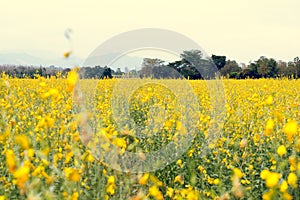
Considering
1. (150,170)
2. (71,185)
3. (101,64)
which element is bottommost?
(150,170)

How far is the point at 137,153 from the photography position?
3.13 m

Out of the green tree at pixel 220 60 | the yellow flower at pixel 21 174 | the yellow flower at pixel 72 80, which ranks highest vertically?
the green tree at pixel 220 60

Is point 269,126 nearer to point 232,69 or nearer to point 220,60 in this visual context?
point 232,69

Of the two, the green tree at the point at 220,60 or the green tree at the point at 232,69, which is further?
Result: the green tree at the point at 220,60

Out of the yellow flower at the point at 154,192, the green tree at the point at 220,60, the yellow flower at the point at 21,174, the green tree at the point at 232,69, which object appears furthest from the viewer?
the green tree at the point at 220,60

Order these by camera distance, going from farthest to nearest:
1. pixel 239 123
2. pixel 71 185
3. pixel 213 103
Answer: pixel 213 103, pixel 239 123, pixel 71 185

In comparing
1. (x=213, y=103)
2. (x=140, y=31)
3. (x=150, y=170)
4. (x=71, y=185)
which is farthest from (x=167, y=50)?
(x=71, y=185)

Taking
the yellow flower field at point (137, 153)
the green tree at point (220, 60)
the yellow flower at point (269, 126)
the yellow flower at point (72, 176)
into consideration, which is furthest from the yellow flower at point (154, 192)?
the green tree at point (220, 60)

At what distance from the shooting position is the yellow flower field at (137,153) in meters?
2.10

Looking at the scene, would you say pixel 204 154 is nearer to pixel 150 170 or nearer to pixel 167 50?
pixel 150 170

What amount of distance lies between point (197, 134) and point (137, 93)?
3.16 meters

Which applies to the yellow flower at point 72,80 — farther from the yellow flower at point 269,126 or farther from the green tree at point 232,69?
the green tree at point 232,69

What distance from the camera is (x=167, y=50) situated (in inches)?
191

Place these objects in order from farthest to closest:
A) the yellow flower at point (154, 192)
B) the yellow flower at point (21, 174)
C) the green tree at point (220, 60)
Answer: the green tree at point (220, 60)
the yellow flower at point (154, 192)
the yellow flower at point (21, 174)
